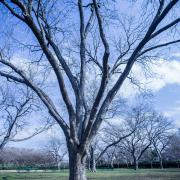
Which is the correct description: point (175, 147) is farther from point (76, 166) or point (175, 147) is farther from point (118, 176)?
point (76, 166)

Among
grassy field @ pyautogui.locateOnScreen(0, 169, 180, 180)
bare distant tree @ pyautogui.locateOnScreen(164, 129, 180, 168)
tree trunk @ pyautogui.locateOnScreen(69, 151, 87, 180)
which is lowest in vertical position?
tree trunk @ pyautogui.locateOnScreen(69, 151, 87, 180)

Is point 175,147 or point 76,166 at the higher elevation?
point 175,147

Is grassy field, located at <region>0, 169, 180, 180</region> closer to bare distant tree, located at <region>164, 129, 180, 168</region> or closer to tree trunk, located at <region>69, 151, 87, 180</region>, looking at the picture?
tree trunk, located at <region>69, 151, 87, 180</region>

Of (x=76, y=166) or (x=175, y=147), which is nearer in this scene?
(x=76, y=166)

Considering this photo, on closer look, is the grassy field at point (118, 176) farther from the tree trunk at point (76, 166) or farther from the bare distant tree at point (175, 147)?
the bare distant tree at point (175, 147)

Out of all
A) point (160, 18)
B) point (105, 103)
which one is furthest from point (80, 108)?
point (160, 18)

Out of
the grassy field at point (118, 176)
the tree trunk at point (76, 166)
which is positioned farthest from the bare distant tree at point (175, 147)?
the tree trunk at point (76, 166)

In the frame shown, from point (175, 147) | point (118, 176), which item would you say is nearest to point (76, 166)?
point (118, 176)

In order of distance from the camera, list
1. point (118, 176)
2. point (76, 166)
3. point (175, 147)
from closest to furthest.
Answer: point (76, 166)
point (118, 176)
point (175, 147)

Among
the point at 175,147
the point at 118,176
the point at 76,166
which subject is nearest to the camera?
the point at 76,166

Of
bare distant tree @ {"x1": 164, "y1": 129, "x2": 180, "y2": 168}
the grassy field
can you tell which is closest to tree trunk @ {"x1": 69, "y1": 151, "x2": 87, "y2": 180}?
the grassy field

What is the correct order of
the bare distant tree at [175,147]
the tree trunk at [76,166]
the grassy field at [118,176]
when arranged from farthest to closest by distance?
the bare distant tree at [175,147] < the grassy field at [118,176] < the tree trunk at [76,166]

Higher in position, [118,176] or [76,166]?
[118,176]

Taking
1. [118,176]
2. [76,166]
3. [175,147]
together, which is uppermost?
[175,147]
